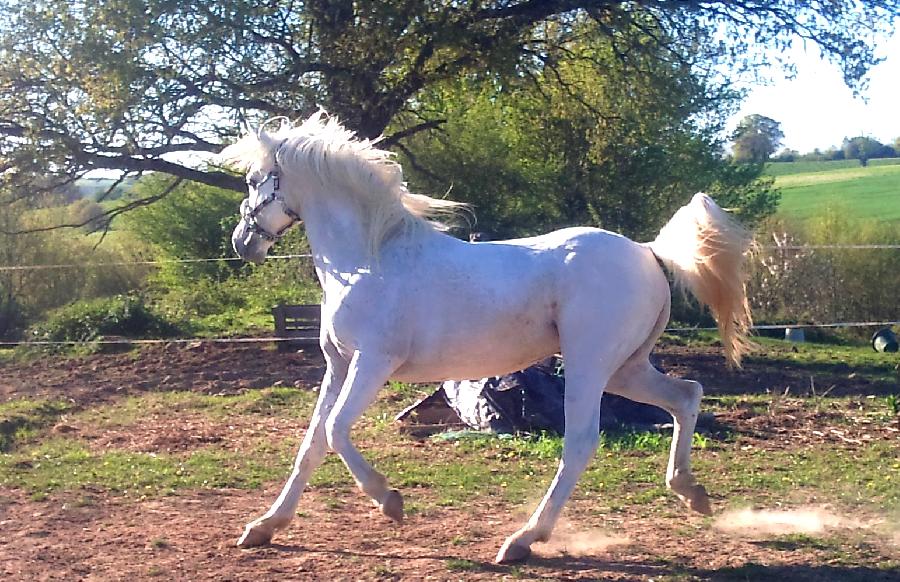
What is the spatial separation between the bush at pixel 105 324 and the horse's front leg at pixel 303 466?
10.2 meters

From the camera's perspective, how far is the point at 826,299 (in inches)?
667

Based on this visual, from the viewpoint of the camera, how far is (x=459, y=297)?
16.0ft

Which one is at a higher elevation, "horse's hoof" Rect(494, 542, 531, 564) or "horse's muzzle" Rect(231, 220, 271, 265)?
"horse's muzzle" Rect(231, 220, 271, 265)

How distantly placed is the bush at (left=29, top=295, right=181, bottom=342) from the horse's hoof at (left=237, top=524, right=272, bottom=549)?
10232 millimetres

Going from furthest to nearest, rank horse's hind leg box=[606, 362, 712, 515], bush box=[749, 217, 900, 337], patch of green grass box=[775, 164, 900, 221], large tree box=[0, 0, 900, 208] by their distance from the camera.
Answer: patch of green grass box=[775, 164, 900, 221] → bush box=[749, 217, 900, 337] → large tree box=[0, 0, 900, 208] → horse's hind leg box=[606, 362, 712, 515]

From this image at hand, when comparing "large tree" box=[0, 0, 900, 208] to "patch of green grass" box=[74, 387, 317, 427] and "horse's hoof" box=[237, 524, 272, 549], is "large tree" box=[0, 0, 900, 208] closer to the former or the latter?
"patch of green grass" box=[74, 387, 317, 427]

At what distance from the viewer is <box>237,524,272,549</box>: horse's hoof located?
4953mm

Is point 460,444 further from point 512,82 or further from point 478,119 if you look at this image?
point 478,119

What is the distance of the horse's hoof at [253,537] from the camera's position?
4.95m

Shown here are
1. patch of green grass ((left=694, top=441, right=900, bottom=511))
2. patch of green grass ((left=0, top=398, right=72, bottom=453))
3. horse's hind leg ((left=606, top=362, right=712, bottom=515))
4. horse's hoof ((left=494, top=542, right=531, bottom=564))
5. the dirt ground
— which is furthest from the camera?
patch of green grass ((left=0, top=398, right=72, bottom=453))

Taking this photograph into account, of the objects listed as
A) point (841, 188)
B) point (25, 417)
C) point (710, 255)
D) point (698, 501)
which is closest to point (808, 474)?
point (698, 501)

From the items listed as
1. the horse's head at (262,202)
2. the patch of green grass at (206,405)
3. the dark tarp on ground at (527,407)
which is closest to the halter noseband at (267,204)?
the horse's head at (262,202)

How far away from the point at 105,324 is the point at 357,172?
34.9 feet

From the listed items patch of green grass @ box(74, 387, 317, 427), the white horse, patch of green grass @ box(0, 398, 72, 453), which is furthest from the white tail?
patch of green grass @ box(0, 398, 72, 453)
